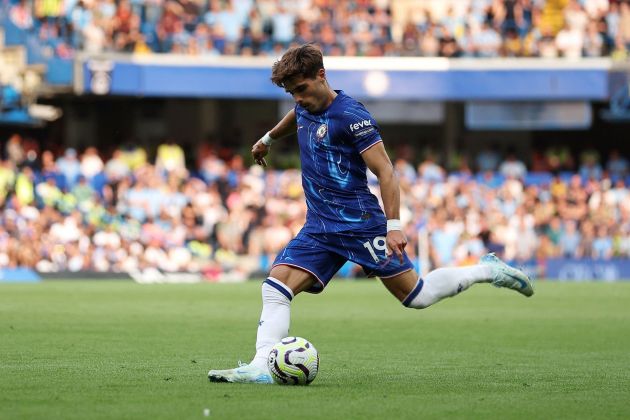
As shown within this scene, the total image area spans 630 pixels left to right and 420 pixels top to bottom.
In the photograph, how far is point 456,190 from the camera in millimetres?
29562

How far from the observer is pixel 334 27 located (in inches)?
1235

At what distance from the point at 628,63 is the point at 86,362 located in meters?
24.6

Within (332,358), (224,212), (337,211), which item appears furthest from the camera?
(224,212)

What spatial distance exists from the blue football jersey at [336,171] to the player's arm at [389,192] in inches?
5.4

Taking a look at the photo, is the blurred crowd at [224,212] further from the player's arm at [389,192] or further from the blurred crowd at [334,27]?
the player's arm at [389,192]

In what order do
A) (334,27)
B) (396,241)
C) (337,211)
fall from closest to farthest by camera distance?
(396,241)
(337,211)
(334,27)

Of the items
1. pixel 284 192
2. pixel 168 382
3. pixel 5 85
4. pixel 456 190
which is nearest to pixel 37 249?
pixel 5 85

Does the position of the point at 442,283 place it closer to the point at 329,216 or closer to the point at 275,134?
the point at 329,216

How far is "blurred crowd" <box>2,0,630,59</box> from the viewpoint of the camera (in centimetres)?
2870

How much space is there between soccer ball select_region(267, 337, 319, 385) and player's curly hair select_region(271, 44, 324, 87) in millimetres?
1693

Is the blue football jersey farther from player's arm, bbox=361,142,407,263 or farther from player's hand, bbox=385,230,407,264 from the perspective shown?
player's hand, bbox=385,230,407,264

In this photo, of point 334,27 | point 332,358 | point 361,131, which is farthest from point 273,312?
point 334,27

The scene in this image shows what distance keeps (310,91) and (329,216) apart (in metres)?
0.85

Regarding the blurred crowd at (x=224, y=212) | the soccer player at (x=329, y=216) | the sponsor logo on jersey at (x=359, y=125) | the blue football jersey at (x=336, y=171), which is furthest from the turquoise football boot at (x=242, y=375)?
the blurred crowd at (x=224, y=212)
